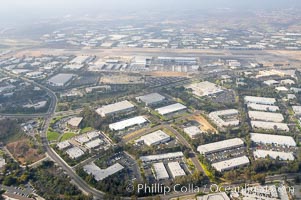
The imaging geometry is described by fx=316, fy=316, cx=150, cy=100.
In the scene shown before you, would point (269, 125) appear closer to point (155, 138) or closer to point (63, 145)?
point (155, 138)

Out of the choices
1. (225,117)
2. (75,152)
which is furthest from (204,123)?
(75,152)

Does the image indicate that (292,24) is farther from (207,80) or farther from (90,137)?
(90,137)

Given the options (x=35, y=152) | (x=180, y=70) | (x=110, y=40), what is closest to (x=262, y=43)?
(x=180, y=70)

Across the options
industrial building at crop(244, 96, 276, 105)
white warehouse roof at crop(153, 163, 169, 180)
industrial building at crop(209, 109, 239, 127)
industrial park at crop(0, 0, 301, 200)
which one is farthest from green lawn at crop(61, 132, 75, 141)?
industrial building at crop(244, 96, 276, 105)

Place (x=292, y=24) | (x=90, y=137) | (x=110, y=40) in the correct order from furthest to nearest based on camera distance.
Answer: (x=292, y=24)
(x=110, y=40)
(x=90, y=137)

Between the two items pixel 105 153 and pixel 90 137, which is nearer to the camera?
pixel 105 153

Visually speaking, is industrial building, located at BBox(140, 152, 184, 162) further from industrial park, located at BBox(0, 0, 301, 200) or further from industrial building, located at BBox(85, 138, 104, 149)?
industrial building, located at BBox(85, 138, 104, 149)
